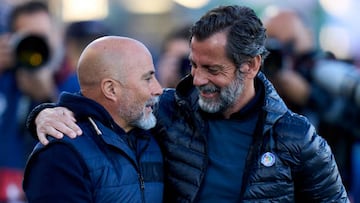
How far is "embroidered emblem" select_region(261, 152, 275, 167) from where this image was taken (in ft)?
12.2

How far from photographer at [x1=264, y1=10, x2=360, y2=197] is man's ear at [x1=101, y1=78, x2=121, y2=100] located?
5.23ft

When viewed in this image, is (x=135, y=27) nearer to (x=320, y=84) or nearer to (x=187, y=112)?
(x=320, y=84)

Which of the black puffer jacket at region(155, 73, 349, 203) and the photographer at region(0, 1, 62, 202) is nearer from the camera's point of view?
the black puffer jacket at region(155, 73, 349, 203)

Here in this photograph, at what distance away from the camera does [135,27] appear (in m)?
18.8

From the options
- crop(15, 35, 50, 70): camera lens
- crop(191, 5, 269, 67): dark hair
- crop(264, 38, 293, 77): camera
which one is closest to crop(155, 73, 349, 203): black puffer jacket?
crop(191, 5, 269, 67): dark hair

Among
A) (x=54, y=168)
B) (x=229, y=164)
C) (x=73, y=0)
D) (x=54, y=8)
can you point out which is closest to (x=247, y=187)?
(x=229, y=164)

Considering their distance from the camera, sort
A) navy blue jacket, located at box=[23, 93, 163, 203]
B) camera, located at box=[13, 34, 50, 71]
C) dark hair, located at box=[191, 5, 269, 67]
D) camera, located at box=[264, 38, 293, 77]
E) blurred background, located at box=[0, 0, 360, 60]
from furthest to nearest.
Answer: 1. blurred background, located at box=[0, 0, 360, 60]
2. camera, located at box=[13, 34, 50, 71]
3. camera, located at box=[264, 38, 293, 77]
4. dark hair, located at box=[191, 5, 269, 67]
5. navy blue jacket, located at box=[23, 93, 163, 203]

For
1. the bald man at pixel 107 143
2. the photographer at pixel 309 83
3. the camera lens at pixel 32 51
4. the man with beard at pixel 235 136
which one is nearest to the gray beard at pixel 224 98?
the man with beard at pixel 235 136

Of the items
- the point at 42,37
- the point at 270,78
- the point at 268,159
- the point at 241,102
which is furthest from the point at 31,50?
the point at 268,159

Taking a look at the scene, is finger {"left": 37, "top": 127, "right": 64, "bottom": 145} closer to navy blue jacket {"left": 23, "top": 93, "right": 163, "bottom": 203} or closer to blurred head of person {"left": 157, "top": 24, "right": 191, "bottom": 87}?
navy blue jacket {"left": 23, "top": 93, "right": 163, "bottom": 203}

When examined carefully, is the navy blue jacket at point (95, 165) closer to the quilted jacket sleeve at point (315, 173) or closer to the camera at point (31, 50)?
the quilted jacket sleeve at point (315, 173)

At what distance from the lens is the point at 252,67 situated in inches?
153

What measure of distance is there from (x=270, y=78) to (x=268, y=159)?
1616 millimetres

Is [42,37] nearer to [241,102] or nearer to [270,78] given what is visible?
[270,78]
